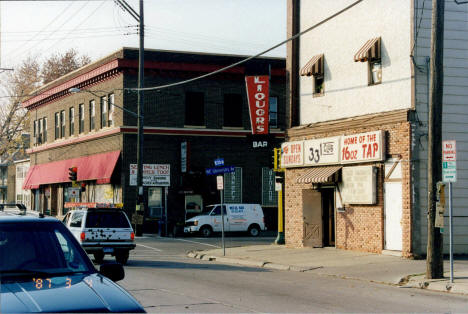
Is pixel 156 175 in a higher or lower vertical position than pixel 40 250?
higher

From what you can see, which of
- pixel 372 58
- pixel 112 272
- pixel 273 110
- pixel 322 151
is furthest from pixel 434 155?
pixel 273 110

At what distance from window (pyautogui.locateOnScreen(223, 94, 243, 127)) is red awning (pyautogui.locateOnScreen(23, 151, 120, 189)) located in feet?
23.8

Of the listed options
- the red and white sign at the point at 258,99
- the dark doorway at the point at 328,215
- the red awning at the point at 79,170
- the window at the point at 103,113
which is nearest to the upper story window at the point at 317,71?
the red and white sign at the point at 258,99

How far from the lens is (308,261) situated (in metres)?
21.7

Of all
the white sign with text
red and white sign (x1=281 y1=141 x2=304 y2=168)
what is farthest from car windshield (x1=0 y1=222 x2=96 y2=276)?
the white sign with text

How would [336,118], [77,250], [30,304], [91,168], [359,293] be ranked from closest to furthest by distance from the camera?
1. [30,304]
2. [77,250]
3. [359,293]
4. [336,118]
5. [91,168]

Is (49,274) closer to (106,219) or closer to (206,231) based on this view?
(106,219)

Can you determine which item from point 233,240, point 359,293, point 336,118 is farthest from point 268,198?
point 359,293

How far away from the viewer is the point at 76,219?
2150cm

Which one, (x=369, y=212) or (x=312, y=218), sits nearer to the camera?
(x=369, y=212)

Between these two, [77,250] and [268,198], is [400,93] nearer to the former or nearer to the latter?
[77,250]

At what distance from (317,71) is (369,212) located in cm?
613

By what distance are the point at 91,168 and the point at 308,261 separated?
87.4 feet

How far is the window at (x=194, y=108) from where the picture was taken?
42.8 meters
